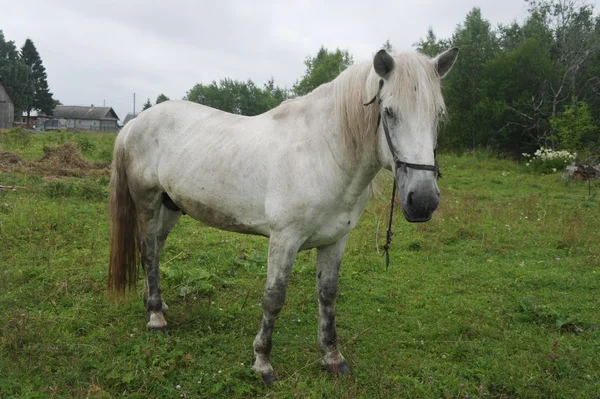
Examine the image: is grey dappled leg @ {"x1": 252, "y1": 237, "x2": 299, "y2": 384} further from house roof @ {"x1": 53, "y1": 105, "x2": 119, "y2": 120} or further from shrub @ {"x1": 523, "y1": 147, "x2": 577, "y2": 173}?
house roof @ {"x1": 53, "y1": 105, "x2": 119, "y2": 120}

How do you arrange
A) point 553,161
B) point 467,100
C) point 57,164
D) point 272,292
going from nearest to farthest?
point 272,292 → point 57,164 → point 553,161 → point 467,100

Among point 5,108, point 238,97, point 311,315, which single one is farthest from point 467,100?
point 238,97

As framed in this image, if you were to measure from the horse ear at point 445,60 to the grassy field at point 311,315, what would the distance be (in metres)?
0.88

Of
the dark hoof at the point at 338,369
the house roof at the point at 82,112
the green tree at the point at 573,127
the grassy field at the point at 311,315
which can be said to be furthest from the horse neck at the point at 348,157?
the house roof at the point at 82,112

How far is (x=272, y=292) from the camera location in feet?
9.97

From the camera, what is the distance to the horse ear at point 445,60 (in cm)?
258

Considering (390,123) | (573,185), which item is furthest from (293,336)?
(573,185)

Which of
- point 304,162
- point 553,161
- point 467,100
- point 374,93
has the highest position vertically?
point 467,100

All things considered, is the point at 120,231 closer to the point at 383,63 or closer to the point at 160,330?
the point at 160,330

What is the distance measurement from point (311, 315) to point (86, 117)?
71.3 meters

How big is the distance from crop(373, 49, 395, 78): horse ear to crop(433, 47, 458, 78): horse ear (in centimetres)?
35

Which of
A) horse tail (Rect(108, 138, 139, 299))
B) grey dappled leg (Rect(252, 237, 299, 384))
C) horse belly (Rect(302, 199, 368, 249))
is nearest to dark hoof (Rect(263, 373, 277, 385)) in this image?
grey dappled leg (Rect(252, 237, 299, 384))

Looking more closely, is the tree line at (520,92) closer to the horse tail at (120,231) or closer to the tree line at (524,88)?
the tree line at (524,88)

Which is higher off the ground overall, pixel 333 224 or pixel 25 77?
pixel 25 77
